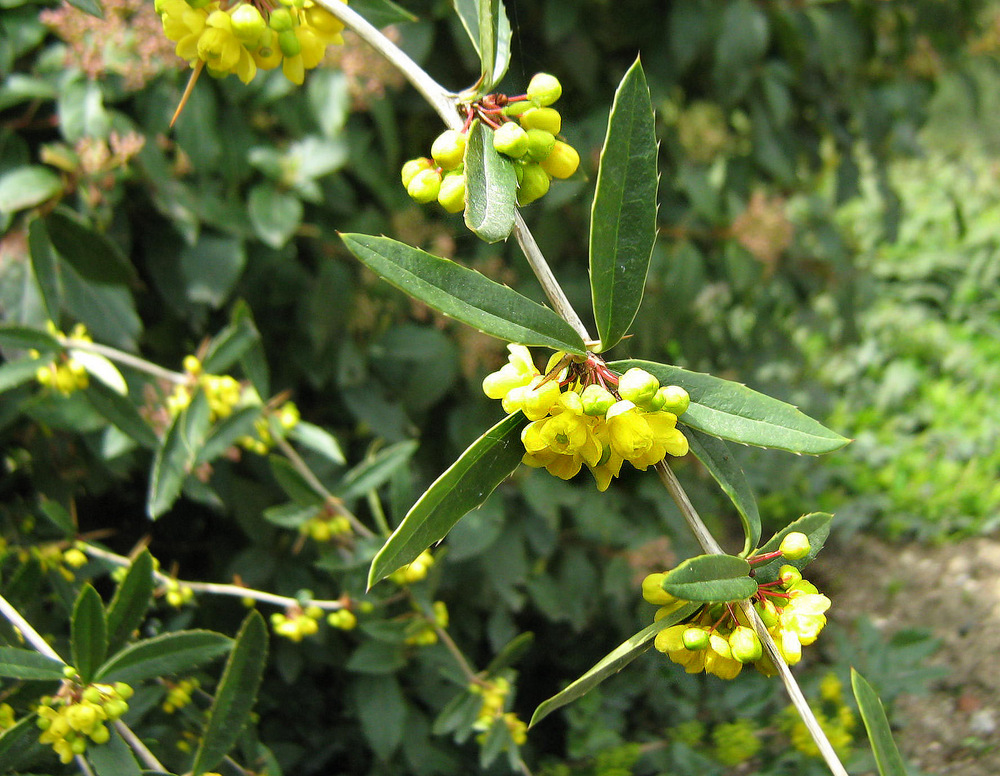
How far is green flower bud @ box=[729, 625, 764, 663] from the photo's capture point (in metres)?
0.60

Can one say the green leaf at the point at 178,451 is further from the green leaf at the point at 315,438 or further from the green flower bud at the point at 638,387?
the green flower bud at the point at 638,387

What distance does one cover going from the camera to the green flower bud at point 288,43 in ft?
2.31

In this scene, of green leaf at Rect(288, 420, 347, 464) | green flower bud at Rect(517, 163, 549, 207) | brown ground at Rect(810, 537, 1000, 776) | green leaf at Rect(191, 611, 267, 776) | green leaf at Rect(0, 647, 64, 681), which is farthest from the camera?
brown ground at Rect(810, 537, 1000, 776)

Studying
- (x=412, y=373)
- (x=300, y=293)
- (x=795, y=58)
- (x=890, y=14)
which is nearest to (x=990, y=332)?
(x=890, y=14)

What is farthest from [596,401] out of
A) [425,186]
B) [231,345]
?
[231,345]

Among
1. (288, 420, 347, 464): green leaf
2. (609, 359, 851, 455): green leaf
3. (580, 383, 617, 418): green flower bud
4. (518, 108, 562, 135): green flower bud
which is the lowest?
(288, 420, 347, 464): green leaf

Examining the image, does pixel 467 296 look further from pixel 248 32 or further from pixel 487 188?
pixel 248 32

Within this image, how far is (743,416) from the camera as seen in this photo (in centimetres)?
60

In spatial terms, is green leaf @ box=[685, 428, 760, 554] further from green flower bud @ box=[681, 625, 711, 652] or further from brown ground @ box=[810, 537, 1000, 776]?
brown ground @ box=[810, 537, 1000, 776]

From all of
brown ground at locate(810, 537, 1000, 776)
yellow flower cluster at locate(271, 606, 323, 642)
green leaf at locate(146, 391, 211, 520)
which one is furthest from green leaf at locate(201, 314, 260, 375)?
brown ground at locate(810, 537, 1000, 776)

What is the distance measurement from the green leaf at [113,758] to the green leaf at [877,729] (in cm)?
67

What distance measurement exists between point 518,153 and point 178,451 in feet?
2.61

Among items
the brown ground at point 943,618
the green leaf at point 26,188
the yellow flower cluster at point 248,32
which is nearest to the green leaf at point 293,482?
the green leaf at point 26,188

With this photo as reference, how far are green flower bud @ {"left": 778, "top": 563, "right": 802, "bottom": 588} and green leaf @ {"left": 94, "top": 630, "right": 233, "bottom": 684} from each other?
0.60m
